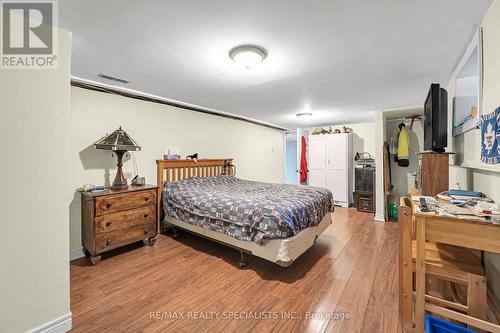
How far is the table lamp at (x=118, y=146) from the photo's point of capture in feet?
8.74

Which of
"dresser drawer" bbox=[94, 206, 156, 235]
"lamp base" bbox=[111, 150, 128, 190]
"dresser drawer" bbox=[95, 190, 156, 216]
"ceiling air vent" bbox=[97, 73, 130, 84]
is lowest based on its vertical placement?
"dresser drawer" bbox=[94, 206, 156, 235]

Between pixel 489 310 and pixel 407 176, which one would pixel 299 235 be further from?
pixel 407 176

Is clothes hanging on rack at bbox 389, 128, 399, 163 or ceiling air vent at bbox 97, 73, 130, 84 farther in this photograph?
clothes hanging on rack at bbox 389, 128, 399, 163

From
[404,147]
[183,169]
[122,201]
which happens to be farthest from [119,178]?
[404,147]

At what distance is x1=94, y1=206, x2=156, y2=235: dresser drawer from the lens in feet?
7.97

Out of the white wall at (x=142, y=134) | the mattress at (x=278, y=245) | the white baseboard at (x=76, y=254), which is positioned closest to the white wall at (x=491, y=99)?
the mattress at (x=278, y=245)

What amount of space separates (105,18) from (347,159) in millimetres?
5153

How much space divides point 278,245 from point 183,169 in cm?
242

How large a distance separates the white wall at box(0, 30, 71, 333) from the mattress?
145 cm

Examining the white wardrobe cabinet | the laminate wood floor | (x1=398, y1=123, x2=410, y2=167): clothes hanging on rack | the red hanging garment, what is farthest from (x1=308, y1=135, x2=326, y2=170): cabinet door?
the laminate wood floor

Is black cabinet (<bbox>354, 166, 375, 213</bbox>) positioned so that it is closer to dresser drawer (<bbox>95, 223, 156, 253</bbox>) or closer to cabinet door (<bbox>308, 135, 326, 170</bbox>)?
cabinet door (<bbox>308, 135, 326, 170</bbox>)

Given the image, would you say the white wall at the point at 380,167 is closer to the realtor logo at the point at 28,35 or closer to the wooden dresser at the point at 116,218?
the wooden dresser at the point at 116,218

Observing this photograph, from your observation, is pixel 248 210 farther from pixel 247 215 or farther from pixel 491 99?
pixel 491 99

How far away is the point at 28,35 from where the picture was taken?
1459 mm
